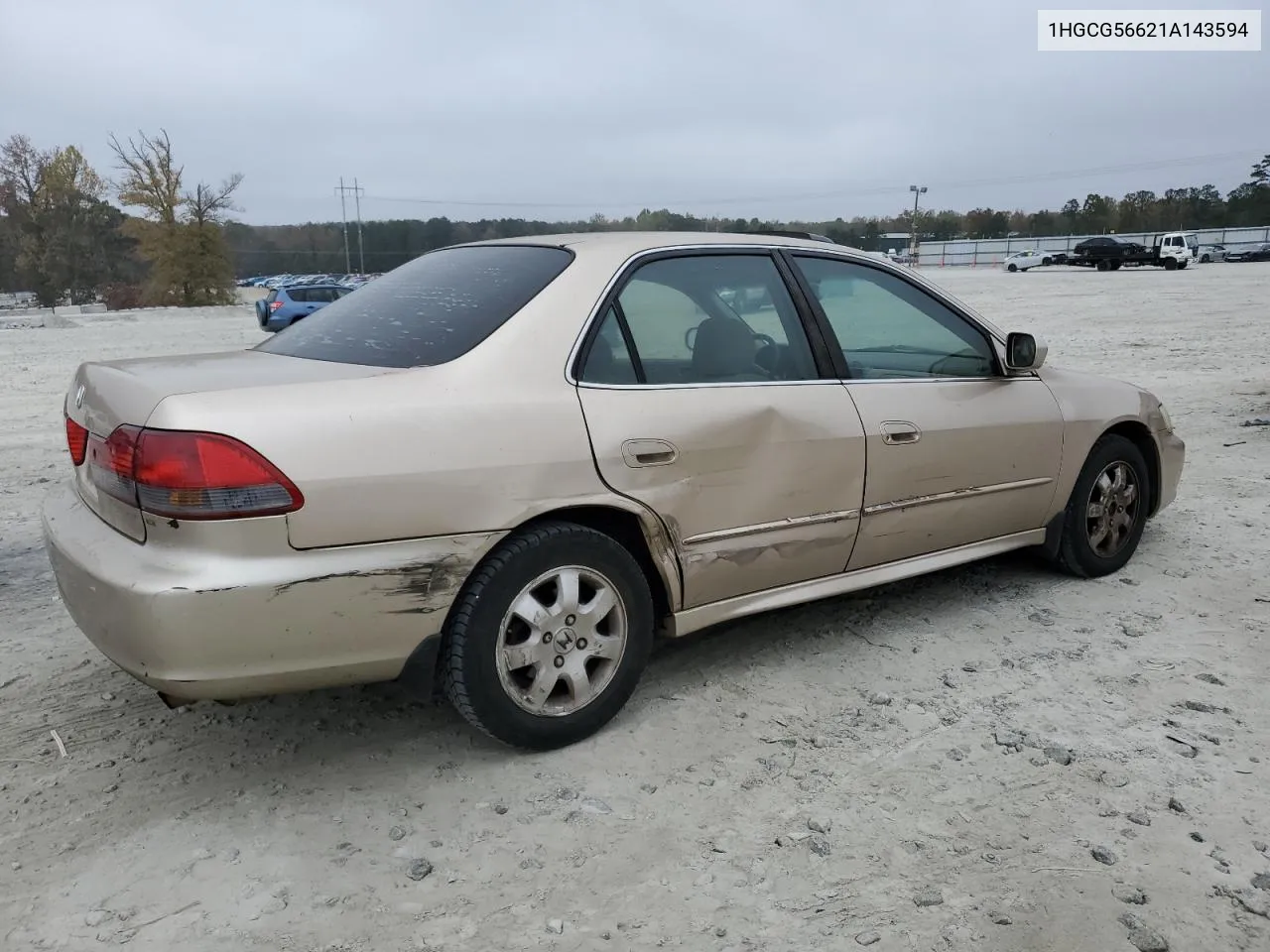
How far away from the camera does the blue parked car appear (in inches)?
990

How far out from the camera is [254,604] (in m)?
2.33

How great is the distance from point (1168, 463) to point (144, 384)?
4433 millimetres

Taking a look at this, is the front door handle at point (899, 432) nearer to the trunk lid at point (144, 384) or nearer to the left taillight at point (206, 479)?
the trunk lid at point (144, 384)

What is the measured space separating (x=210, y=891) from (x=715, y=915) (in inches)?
47.3

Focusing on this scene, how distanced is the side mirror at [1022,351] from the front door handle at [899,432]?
69cm

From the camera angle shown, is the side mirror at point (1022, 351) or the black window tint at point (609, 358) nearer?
the black window tint at point (609, 358)

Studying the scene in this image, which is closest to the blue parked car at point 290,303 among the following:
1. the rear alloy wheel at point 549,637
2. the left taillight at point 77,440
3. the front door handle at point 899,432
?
the left taillight at point 77,440

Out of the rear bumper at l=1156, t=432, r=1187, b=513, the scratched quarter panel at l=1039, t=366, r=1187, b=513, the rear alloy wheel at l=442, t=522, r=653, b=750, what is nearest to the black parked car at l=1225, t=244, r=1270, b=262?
the rear bumper at l=1156, t=432, r=1187, b=513

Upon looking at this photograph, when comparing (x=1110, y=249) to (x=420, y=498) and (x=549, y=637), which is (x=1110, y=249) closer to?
(x=549, y=637)

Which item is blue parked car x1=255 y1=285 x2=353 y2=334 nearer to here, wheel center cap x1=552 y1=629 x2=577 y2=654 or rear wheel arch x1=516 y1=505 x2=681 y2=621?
rear wheel arch x1=516 y1=505 x2=681 y2=621

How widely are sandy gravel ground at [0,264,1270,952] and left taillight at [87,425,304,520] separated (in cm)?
88

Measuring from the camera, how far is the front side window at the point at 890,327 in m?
3.59

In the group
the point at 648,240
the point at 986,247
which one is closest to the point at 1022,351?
the point at 648,240

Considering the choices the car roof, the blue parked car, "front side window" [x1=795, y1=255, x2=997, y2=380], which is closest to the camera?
the car roof
